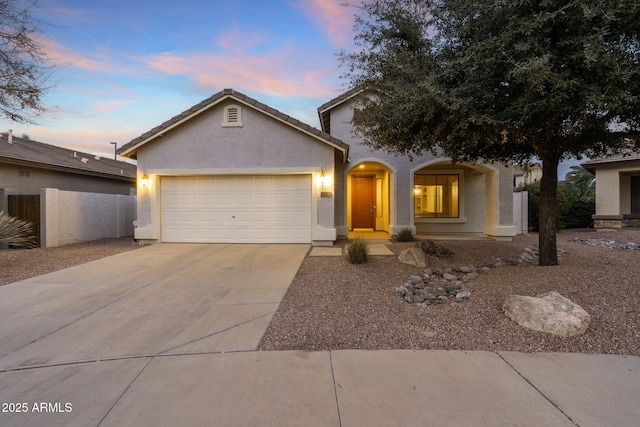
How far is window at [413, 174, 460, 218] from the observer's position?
15188 millimetres

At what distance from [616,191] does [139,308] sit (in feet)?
67.2

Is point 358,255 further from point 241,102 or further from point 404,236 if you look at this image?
point 241,102

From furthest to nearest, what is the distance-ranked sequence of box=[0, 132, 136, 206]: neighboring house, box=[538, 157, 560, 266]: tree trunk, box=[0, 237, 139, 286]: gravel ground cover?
1. box=[0, 132, 136, 206]: neighboring house
2. box=[0, 237, 139, 286]: gravel ground cover
3. box=[538, 157, 560, 266]: tree trunk

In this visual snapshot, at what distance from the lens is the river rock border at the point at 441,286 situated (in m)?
5.56

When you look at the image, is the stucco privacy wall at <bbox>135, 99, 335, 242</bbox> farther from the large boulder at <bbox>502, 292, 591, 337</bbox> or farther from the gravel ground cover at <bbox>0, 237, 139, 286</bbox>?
the large boulder at <bbox>502, 292, 591, 337</bbox>

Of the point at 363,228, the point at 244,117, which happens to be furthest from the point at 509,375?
the point at 363,228

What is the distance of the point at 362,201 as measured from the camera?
675 inches

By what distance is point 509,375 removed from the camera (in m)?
3.38

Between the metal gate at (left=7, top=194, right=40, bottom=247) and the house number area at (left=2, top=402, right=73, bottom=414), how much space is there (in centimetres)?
1063

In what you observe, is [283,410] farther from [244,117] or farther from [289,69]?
[289,69]

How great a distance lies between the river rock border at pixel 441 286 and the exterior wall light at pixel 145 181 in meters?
9.33

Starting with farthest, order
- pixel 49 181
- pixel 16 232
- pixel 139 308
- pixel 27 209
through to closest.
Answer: pixel 49 181 → pixel 27 209 → pixel 16 232 → pixel 139 308

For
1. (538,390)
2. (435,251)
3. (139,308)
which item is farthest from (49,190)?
(538,390)

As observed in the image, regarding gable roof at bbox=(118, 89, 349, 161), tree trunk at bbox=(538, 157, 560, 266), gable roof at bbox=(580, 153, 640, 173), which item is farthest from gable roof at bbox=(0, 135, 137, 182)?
gable roof at bbox=(580, 153, 640, 173)
